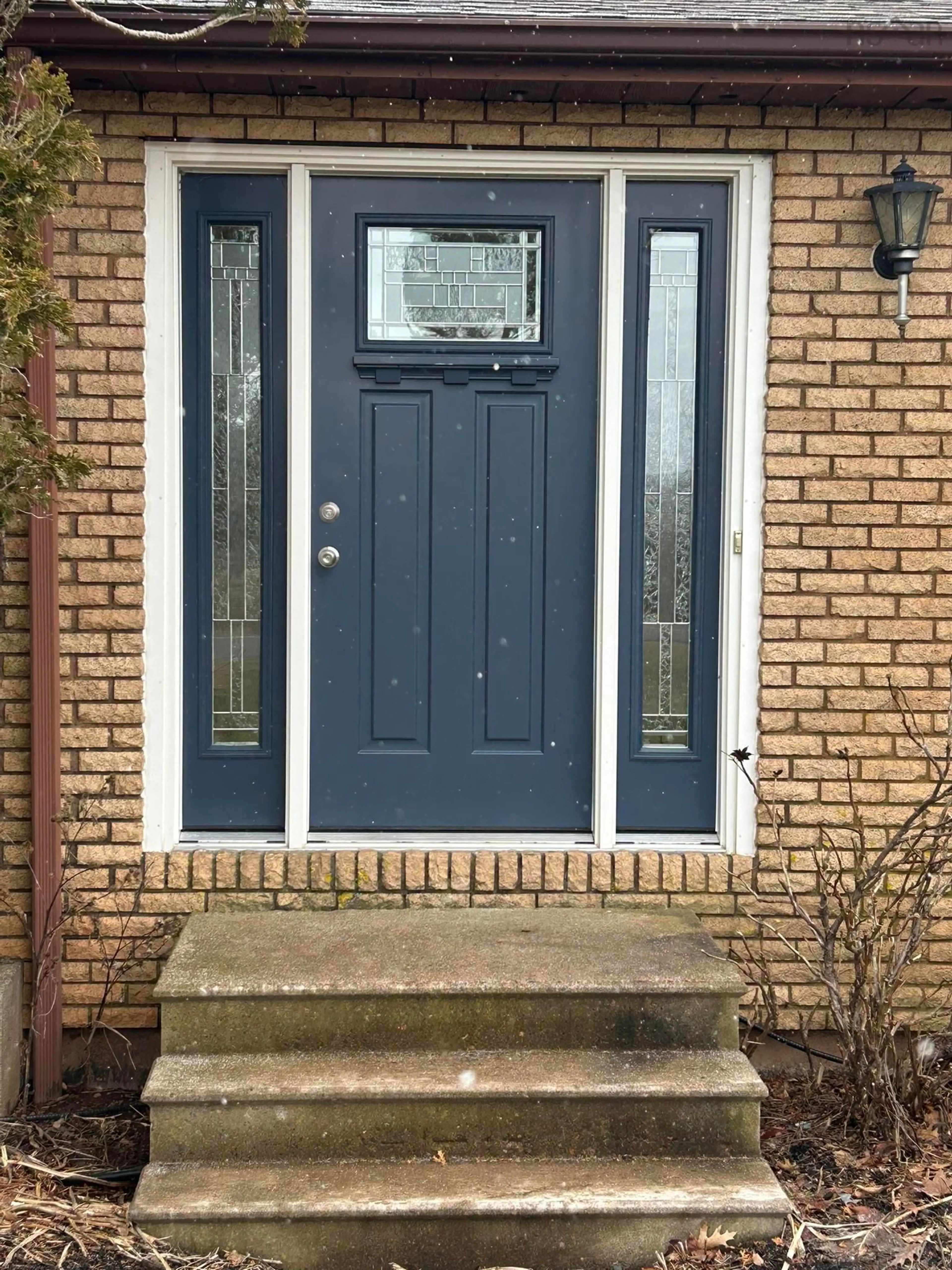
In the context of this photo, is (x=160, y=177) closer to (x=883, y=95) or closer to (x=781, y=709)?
(x=883, y=95)

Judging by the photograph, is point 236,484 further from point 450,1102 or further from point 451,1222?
point 451,1222

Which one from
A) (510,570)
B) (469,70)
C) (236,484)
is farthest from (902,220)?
(236,484)

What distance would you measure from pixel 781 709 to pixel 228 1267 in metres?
2.36

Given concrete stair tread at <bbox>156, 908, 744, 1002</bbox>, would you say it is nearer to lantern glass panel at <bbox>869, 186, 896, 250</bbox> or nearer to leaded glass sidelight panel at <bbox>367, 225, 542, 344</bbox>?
leaded glass sidelight panel at <bbox>367, 225, 542, 344</bbox>

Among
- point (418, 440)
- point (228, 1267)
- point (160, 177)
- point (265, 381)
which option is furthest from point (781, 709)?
point (160, 177)

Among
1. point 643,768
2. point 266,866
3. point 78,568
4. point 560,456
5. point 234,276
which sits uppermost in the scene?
point 234,276

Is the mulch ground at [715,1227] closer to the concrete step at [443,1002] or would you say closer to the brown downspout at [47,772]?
the brown downspout at [47,772]

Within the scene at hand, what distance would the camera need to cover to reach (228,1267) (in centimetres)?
294

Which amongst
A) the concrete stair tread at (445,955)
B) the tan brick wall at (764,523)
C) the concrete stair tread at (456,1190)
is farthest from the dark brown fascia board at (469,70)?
the concrete stair tread at (456,1190)

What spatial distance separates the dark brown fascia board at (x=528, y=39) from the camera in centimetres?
343

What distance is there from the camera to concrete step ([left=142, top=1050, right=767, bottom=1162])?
10.3 feet

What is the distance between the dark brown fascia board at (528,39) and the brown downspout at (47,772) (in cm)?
59

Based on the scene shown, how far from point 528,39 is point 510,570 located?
1.66 meters

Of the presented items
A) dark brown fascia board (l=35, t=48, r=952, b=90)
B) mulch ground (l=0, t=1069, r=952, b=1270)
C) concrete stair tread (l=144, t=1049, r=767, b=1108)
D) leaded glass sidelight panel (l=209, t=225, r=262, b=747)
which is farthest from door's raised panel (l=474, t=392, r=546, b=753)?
mulch ground (l=0, t=1069, r=952, b=1270)
